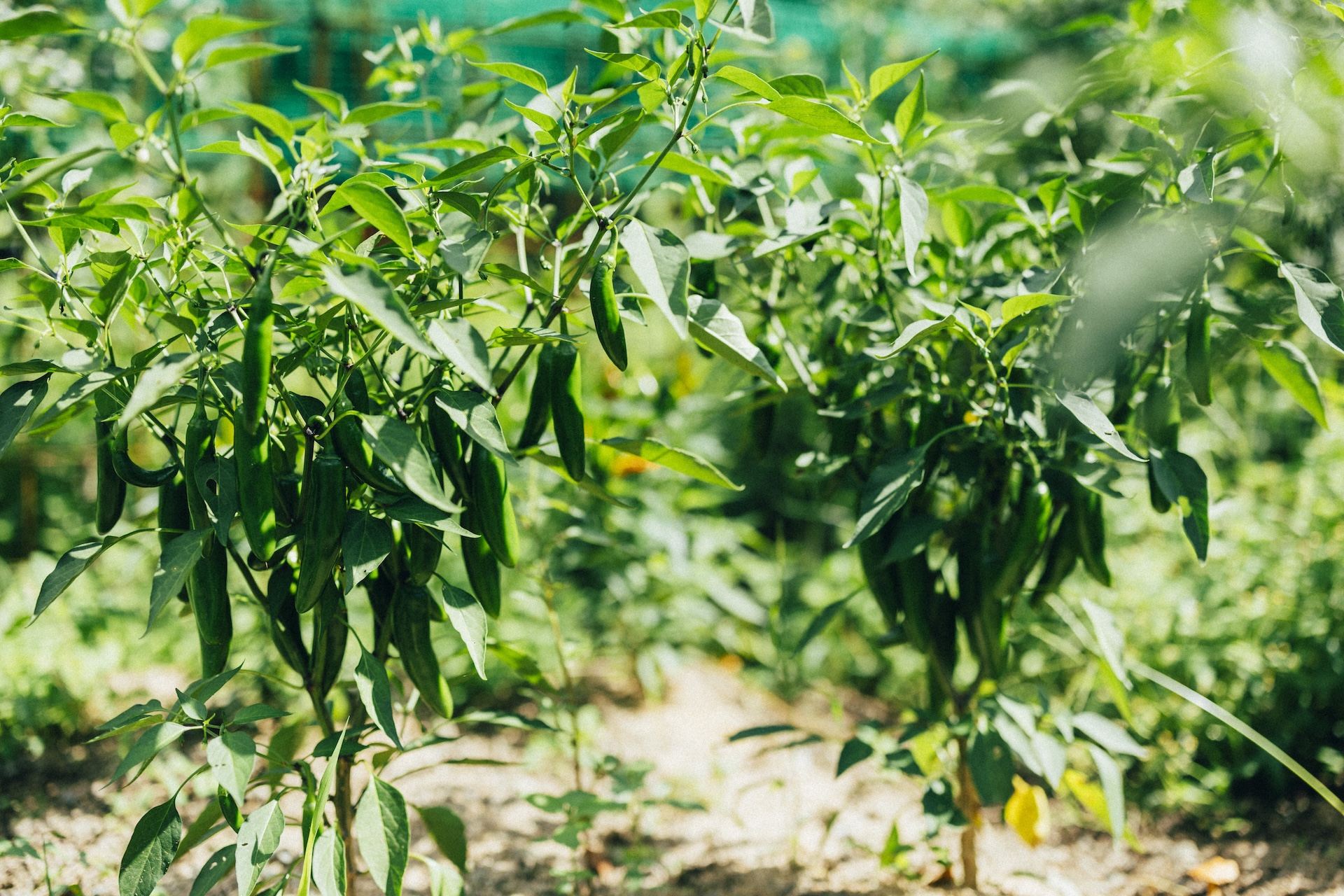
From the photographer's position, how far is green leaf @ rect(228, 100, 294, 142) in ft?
2.34

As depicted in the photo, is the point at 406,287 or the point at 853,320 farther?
the point at 853,320

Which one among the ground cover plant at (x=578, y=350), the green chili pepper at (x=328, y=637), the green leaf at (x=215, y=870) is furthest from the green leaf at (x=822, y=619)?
the green leaf at (x=215, y=870)

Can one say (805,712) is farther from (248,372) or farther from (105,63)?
(105,63)

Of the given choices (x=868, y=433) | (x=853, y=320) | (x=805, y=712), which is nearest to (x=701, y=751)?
(x=805, y=712)

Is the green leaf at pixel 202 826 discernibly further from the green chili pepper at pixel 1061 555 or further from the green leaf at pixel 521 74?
the green chili pepper at pixel 1061 555

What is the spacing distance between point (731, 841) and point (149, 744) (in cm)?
101

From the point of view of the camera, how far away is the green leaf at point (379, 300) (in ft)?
1.99

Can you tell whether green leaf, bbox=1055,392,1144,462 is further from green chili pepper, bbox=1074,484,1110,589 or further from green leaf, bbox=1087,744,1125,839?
green leaf, bbox=1087,744,1125,839

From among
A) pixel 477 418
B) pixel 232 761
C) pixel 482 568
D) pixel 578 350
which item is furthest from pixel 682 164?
pixel 232 761

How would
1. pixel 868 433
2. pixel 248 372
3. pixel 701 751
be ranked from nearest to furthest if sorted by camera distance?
pixel 248 372, pixel 868 433, pixel 701 751

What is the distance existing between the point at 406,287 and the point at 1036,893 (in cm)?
120

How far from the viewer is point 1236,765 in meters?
1.54

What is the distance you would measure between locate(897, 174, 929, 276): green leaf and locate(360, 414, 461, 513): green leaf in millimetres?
443

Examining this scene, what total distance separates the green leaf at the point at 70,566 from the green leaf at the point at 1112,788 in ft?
3.65
